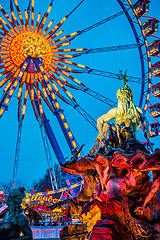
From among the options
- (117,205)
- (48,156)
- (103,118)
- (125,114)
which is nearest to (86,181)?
(117,205)

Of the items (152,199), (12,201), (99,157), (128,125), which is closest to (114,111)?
(128,125)

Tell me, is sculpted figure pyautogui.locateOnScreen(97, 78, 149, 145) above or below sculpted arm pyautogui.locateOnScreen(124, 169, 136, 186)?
above

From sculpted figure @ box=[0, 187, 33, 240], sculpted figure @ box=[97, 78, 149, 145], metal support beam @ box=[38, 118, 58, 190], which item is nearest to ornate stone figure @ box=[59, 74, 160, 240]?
sculpted figure @ box=[97, 78, 149, 145]

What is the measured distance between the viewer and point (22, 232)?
11.5 ft

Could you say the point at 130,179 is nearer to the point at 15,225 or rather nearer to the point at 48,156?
the point at 15,225

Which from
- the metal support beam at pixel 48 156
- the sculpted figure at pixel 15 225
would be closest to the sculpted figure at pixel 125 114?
the sculpted figure at pixel 15 225

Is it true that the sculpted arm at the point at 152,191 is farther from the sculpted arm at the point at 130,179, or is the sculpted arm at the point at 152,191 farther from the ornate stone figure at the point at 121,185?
the sculpted arm at the point at 130,179

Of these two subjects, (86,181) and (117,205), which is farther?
(86,181)

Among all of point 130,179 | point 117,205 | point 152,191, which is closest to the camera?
point 117,205

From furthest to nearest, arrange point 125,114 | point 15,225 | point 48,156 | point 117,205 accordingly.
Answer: point 48,156 → point 125,114 → point 117,205 → point 15,225

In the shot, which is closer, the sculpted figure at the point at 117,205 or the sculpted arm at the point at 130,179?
the sculpted figure at the point at 117,205

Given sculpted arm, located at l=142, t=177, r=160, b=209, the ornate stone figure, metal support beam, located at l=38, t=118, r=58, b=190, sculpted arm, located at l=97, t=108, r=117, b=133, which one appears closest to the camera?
the ornate stone figure

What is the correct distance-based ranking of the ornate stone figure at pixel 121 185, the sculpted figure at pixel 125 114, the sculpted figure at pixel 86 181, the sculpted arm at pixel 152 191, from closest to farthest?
1. the ornate stone figure at pixel 121 185
2. the sculpted arm at pixel 152 191
3. the sculpted figure at pixel 86 181
4. the sculpted figure at pixel 125 114

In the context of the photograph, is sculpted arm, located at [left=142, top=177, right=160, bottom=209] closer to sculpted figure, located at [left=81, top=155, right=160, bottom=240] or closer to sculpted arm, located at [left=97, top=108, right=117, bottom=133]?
sculpted figure, located at [left=81, top=155, right=160, bottom=240]
